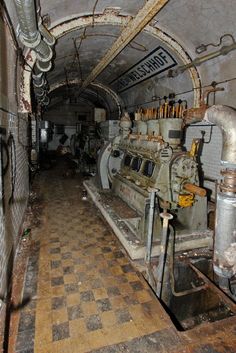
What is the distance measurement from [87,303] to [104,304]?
182 millimetres

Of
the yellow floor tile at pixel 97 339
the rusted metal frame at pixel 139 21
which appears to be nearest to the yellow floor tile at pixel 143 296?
the yellow floor tile at pixel 97 339

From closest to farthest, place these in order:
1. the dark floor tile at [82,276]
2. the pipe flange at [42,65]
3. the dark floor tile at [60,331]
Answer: the dark floor tile at [60,331], the dark floor tile at [82,276], the pipe flange at [42,65]

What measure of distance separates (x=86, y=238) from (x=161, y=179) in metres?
1.59

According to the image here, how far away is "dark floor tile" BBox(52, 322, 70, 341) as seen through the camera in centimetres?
203

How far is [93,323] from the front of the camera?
2.20m

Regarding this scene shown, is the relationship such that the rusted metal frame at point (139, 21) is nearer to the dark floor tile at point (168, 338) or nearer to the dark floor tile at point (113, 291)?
the dark floor tile at point (113, 291)

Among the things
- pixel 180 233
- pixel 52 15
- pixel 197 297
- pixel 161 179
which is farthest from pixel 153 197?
pixel 52 15

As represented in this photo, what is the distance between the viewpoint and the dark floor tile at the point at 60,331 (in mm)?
2029

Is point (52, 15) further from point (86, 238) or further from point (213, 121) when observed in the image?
point (86, 238)

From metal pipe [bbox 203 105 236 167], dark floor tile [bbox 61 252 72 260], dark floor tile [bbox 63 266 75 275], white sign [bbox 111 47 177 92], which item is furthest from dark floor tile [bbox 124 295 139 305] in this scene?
white sign [bbox 111 47 177 92]

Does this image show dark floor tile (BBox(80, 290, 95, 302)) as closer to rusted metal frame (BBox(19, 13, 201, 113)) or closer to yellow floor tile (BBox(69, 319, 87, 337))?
yellow floor tile (BBox(69, 319, 87, 337))

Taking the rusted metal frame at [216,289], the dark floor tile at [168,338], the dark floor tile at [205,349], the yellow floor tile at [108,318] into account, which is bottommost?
the rusted metal frame at [216,289]

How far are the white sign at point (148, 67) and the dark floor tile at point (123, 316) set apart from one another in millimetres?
5308

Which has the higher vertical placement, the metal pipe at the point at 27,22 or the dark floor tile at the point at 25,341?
the metal pipe at the point at 27,22
